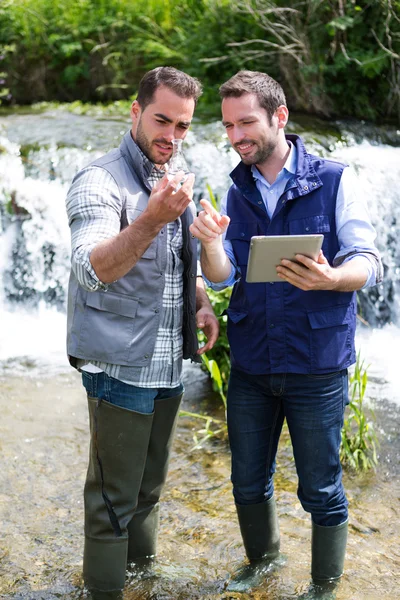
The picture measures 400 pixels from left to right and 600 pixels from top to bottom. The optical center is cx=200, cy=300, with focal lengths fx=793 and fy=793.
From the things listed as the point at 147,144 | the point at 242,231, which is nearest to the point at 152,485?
the point at 242,231

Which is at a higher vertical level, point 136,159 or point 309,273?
point 136,159

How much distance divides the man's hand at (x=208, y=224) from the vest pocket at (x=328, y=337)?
1.56 feet

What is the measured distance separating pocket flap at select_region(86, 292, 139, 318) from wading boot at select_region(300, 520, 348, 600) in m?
1.11

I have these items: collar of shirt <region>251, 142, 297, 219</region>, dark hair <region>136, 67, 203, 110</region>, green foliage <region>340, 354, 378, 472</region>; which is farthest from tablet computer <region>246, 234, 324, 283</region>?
green foliage <region>340, 354, 378, 472</region>

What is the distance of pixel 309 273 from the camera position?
8.54 ft

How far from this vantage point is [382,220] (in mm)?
7367

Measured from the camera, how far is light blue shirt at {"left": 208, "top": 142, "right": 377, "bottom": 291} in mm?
2797

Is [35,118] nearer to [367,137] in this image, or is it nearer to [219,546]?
[367,137]

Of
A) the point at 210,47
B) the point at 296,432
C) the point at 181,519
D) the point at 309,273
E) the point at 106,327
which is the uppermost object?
the point at 210,47

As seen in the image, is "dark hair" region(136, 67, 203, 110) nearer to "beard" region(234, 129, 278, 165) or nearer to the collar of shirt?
"beard" region(234, 129, 278, 165)

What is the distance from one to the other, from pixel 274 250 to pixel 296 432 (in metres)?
0.77

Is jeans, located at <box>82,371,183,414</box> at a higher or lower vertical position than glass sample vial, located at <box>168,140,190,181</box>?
lower

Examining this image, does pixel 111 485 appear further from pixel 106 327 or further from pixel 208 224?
pixel 208 224

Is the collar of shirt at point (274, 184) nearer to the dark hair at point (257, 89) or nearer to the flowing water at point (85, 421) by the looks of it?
the dark hair at point (257, 89)
